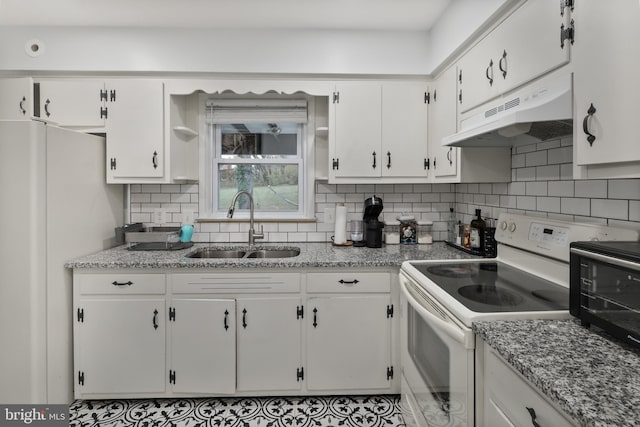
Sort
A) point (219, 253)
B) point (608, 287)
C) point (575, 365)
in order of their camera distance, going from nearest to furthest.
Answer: point (575, 365) < point (608, 287) < point (219, 253)

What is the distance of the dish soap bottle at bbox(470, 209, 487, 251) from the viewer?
2.26 meters

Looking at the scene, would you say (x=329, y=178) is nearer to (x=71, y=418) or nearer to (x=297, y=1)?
(x=297, y=1)

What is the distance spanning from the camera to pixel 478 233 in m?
2.28

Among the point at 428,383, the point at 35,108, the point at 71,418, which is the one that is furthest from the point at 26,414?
the point at 428,383

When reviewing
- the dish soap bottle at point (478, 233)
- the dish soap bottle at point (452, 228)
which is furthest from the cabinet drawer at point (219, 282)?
the dish soap bottle at point (452, 228)

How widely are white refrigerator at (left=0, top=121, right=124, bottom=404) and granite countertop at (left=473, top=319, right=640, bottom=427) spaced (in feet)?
7.03

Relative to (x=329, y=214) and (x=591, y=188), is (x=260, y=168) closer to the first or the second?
(x=329, y=214)

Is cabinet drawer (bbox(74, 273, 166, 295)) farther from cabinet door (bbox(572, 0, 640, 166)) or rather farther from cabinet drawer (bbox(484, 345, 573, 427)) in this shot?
cabinet door (bbox(572, 0, 640, 166))

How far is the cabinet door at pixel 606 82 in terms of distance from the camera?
101 centimetres

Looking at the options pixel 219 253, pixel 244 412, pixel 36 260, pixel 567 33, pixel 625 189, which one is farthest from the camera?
pixel 219 253

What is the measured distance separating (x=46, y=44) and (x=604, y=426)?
3.41m

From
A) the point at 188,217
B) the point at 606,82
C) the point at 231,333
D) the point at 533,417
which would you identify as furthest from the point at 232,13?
the point at 533,417

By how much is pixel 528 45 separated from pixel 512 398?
1349mm

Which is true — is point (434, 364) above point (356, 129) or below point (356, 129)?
below
